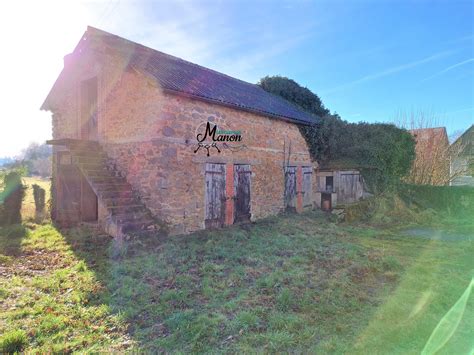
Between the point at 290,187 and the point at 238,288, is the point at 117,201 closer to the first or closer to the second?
the point at 238,288

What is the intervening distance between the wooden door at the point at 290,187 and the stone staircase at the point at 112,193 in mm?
6251

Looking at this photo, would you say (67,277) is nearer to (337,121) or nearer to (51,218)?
(51,218)

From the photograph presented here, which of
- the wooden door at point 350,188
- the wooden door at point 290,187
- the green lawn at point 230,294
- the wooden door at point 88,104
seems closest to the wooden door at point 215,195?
the green lawn at point 230,294

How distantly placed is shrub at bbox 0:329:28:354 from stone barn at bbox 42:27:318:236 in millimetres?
3677

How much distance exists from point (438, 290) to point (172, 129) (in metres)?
6.55

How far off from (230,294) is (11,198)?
8.77 metres

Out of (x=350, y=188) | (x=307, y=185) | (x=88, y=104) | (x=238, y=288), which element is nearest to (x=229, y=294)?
(x=238, y=288)

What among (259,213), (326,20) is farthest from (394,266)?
(326,20)

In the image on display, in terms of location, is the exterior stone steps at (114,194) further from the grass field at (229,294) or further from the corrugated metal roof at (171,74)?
the corrugated metal roof at (171,74)

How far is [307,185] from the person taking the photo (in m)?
13.7

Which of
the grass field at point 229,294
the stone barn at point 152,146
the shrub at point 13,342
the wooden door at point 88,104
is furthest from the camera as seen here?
the wooden door at point 88,104

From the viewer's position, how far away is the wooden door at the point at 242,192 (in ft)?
32.5

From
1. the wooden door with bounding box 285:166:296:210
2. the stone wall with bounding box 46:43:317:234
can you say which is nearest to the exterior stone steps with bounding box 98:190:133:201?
the stone wall with bounding box 46:43:317:234

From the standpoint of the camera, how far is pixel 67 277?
5434 millimetres
